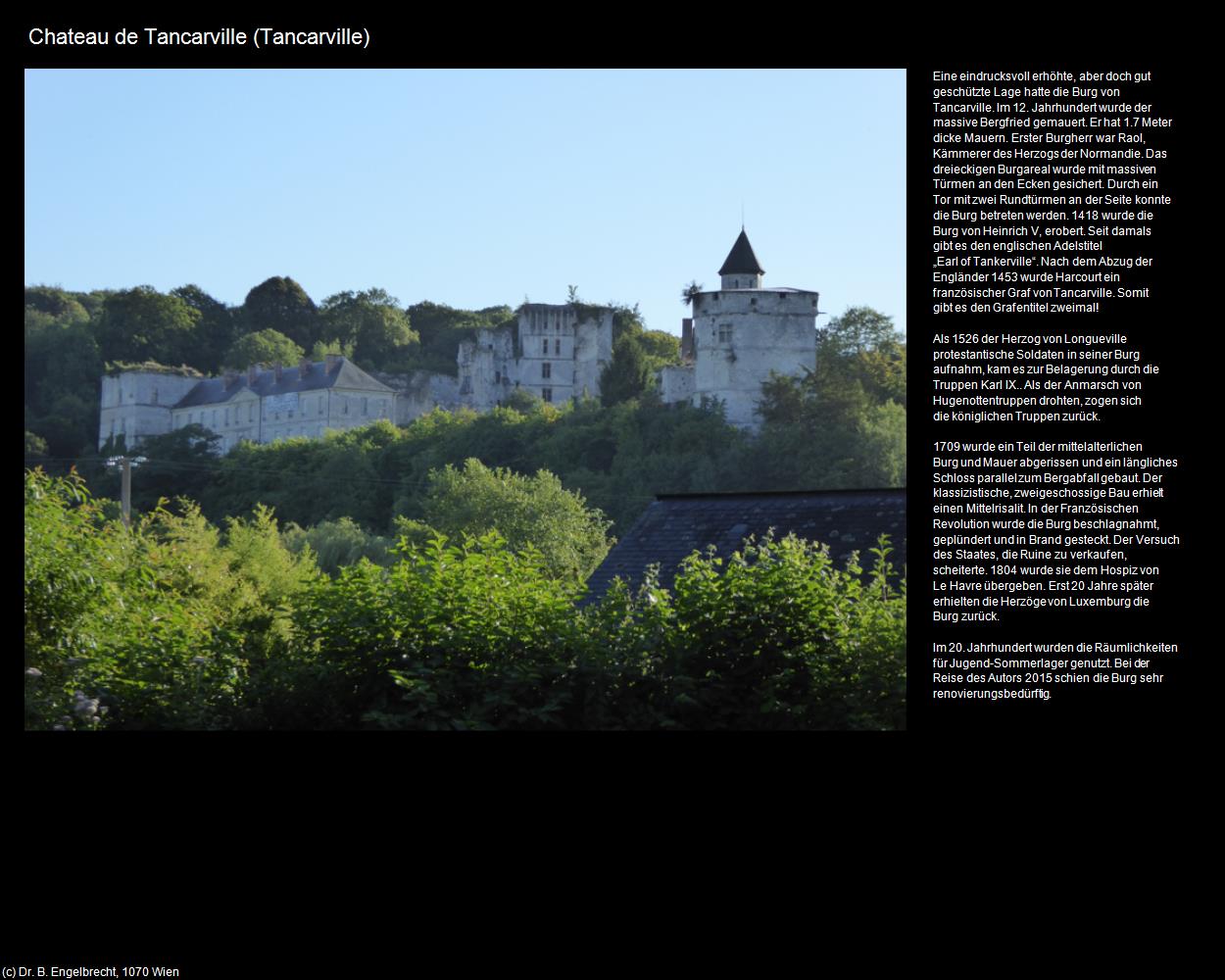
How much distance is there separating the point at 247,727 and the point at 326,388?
84.2 meters

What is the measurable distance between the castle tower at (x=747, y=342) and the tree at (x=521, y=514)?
27.9 metres

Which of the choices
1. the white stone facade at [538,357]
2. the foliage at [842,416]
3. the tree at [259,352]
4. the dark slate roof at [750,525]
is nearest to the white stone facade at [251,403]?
the tree at [259,352]

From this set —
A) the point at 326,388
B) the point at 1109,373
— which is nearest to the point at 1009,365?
the point at 1109,373

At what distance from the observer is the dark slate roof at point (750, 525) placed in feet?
55.5

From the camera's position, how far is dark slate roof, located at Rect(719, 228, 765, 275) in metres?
86.9

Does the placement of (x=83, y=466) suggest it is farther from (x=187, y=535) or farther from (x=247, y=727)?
(x=247, y=727)

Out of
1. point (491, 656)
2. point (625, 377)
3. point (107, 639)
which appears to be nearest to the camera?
point (491, 656)

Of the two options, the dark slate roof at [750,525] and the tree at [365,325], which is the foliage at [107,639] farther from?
the tree at [365,325]

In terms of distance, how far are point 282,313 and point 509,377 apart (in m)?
18.9

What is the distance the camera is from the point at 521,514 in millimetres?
51438

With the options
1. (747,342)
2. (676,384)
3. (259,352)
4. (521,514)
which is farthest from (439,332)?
(521,514)

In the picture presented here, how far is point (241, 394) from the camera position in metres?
94.5

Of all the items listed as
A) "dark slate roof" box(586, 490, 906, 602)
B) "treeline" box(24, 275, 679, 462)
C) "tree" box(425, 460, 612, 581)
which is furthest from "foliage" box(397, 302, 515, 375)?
"dark slate roof" box(586, 490, 906, 602)

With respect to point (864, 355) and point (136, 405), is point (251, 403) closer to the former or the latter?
point (136, 405)
